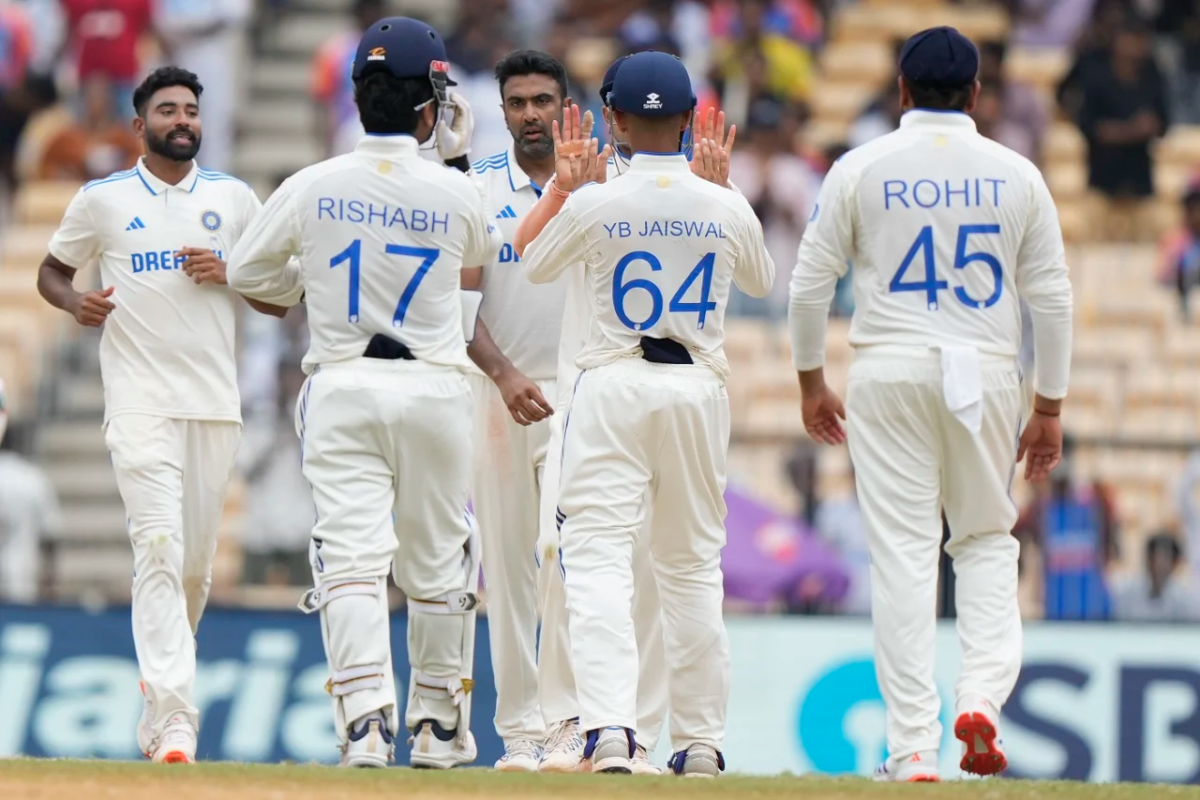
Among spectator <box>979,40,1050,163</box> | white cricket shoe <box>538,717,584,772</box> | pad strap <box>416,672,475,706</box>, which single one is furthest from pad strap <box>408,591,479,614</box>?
spectator <box>979,40,1050,163</box>

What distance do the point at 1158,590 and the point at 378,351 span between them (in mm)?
7220

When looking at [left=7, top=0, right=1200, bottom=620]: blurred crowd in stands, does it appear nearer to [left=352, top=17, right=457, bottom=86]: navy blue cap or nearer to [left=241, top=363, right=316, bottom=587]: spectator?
[left=241, top=363, right=316, bottom=587]: spectator

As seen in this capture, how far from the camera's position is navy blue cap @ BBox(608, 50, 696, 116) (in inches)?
346

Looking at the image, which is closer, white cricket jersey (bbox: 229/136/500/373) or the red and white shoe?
the red and white shoe

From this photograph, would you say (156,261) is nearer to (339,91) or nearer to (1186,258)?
(339,91)

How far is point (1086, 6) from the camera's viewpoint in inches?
815

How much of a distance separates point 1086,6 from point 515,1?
4.90 meters

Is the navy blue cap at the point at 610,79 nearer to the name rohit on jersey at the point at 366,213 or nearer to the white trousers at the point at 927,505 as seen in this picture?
the name rohit on jersey at the point at 366,213

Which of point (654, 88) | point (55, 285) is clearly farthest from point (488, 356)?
point (55, 285)

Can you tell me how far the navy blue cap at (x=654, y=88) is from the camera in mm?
8781

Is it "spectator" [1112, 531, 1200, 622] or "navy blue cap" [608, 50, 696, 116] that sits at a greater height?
"navy blue cap" [608, 50, 696, 116]

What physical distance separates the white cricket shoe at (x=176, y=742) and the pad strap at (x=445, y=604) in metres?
1.07

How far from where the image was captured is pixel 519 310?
10039mm

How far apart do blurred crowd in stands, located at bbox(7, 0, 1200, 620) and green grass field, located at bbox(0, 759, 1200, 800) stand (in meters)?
7.53
